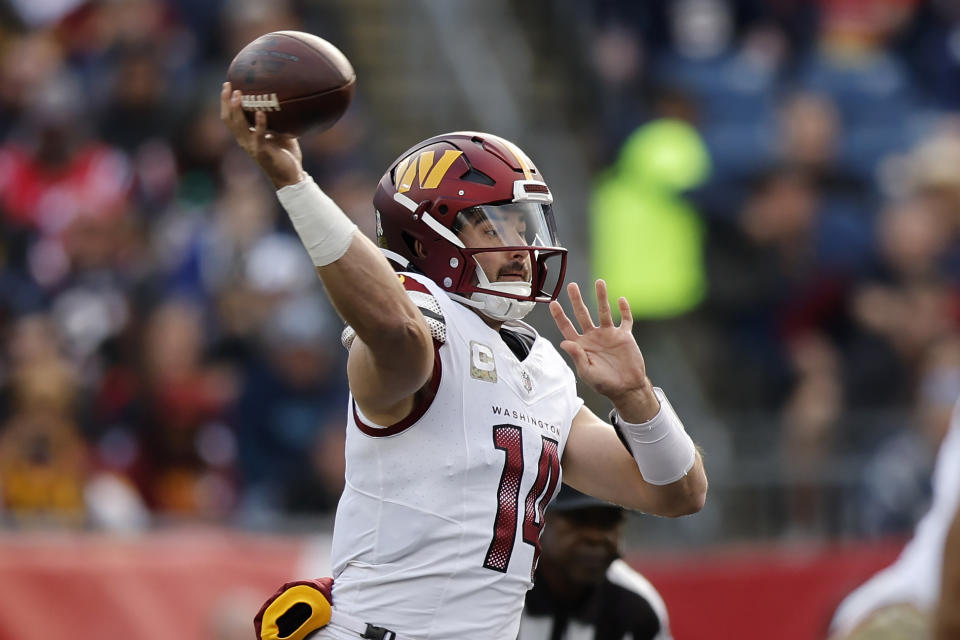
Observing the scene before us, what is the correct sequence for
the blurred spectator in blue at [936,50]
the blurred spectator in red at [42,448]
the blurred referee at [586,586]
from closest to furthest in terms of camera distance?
the blurred referee at [586,586] → the blurred spectator in red at [42,448] → the blurred spectator in blue at [936,50]

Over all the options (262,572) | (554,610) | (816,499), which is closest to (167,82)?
(262,572)

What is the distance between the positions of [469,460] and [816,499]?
5723 millimetres

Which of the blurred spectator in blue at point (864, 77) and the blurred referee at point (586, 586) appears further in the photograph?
the blurred spectator in blue at point (864, 77)

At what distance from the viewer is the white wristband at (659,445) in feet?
15.0

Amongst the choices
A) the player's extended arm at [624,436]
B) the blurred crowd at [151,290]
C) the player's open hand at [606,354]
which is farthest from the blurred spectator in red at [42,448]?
the player's open hand at [606,354]

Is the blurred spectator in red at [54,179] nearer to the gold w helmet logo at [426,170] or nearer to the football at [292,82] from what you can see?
the gold w helmet logo at [426,170]

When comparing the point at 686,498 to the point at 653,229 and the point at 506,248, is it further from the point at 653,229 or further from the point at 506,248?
the point at 653,229

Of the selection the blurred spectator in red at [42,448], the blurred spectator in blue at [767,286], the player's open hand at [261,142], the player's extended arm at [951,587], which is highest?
the player's open hand at [261,142]

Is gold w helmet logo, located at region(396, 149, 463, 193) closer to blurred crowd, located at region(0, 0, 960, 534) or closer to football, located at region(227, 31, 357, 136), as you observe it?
football, located at region(227, 31, 357, 136)

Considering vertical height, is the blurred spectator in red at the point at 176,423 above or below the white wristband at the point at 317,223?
below

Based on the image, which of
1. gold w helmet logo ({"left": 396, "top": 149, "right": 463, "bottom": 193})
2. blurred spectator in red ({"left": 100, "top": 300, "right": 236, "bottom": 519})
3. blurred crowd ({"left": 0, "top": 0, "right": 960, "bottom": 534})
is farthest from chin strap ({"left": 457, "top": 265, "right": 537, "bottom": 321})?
blurred spectator in red ({"left": 100, "top": 300, "right": 236, "bottom": 519})

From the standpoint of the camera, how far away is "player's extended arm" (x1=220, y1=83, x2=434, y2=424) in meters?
3.98

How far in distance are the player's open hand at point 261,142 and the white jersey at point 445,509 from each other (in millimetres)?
576

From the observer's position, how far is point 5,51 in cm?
1145
